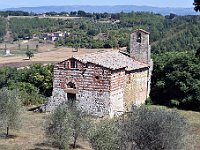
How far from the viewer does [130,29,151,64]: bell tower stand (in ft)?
145

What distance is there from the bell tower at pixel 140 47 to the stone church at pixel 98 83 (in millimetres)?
2252

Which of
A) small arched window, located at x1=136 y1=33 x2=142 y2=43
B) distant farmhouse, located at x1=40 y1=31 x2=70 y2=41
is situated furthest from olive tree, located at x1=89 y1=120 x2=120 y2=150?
distant farmhouse, located at x1=40 y1=31 x2=70 y2=41

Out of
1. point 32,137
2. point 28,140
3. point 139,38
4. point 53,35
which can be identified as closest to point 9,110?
point 28,140

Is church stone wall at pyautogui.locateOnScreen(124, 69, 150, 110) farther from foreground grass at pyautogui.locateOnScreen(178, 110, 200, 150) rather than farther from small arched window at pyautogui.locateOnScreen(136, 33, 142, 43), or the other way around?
foreground grass at pyautogui.locateOnScreen(178, 110, 200, 150)

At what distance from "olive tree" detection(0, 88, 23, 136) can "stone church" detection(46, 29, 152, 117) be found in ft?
25.8

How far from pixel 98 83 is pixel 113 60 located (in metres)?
3.17

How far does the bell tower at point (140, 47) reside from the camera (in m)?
44.1

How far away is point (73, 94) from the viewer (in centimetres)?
3897

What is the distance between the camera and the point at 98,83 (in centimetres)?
3775

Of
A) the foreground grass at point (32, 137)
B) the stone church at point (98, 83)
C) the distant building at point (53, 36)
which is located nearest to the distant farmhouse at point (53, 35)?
the distant building at point (53, 36)

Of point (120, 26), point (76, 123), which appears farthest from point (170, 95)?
point (120, 26)

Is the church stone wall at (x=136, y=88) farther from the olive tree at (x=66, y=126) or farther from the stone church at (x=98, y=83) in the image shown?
the olive tree at (x=66, y=126)

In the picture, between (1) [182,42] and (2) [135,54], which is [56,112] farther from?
(1) [182,42]

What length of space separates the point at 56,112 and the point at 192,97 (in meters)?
18.2
